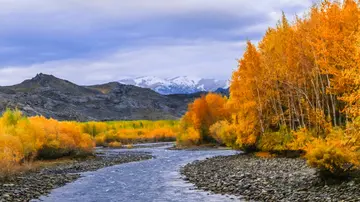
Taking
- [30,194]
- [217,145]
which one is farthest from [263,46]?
[217,145]

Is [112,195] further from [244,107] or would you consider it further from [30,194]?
[244,107]

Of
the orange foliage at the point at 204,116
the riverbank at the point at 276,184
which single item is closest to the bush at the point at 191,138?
the orange foliage at the point at 204,116

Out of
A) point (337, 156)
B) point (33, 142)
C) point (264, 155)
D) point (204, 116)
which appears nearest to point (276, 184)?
point (337, 156)

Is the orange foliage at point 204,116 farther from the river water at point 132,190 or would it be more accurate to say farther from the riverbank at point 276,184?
the riverbank at point 276,184

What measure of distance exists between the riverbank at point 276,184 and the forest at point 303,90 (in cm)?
164

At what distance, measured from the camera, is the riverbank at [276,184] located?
23000 mm

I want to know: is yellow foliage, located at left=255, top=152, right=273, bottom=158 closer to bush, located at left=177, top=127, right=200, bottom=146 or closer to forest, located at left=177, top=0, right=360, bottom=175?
forest, located at left=177, top=0, right=360, bottom=175

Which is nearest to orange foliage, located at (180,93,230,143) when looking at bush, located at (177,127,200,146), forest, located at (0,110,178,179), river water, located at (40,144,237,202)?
bush, located at (177,127,200,146)

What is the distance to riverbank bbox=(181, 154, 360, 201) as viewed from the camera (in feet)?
75.5

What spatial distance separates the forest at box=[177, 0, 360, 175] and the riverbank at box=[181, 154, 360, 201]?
5.38ft

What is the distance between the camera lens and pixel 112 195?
3200 cm

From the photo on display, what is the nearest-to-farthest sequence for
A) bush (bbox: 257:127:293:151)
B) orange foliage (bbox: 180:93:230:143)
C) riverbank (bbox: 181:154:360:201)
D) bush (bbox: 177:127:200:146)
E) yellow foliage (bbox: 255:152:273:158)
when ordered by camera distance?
riverbank (bbox: 181:154:360:201), bush (bbox: 257:127:293:151), yellow foliage (bbox: 255:152:273:158), orange foliage (bbox: 180:93:230:143), bush (bbox: 177:127:200:146)

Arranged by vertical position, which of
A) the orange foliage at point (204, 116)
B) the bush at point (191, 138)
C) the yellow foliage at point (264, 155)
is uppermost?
the orange foliage at point (204, 116)

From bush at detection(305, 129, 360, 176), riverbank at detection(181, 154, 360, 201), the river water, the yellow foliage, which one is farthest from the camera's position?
the yellow foliage
